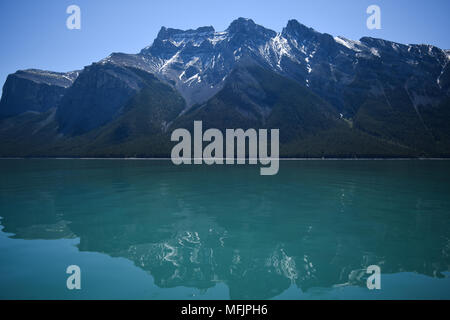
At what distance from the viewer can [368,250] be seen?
20828 mm

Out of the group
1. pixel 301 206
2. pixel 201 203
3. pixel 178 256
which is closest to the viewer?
pixel 178 256

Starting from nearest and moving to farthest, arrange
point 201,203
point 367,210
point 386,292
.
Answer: point 386,292
point 367,210
point 201,203

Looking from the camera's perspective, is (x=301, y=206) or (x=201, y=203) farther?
(x=201, y=203)

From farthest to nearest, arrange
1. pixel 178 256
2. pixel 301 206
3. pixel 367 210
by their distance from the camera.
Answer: pixel 301 206 → pixel 367 210 → pixel 178 256

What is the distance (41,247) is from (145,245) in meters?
8.06

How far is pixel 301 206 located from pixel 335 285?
74.5 feet

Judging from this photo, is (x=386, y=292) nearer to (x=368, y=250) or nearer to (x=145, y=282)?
(x=368, y=250)

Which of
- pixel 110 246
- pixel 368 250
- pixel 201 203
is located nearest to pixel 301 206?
pixel 201 203

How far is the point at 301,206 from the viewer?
37875 millimetres

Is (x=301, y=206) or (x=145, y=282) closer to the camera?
(x=145, y=282)
